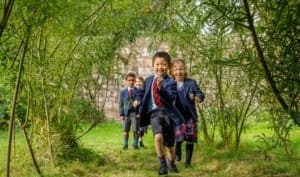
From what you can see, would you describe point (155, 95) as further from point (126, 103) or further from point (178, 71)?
point (126, 103)

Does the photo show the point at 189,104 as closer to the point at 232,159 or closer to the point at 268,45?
the point at 232,159

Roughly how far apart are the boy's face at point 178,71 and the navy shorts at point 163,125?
3.28ft

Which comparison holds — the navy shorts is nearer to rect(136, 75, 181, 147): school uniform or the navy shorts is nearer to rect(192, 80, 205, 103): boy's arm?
rect(136, 75, 181, 147): school uniform

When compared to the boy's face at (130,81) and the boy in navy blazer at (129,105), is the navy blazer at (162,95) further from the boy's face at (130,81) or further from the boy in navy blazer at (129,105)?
the boy's face at (130,81)

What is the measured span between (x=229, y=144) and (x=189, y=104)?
1.33 meters

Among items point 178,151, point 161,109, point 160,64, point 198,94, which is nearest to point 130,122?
point 178,151

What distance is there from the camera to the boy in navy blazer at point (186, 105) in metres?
7.27

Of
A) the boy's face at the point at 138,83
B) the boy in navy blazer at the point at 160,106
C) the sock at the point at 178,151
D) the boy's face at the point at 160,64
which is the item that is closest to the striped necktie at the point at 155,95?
the boy in navy blazer at the point at 160,106

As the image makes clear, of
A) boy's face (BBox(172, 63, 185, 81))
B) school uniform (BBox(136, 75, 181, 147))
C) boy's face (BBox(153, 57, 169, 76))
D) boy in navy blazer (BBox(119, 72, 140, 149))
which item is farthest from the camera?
boy in navy blazer (BBox(119, 72, 140, 149))

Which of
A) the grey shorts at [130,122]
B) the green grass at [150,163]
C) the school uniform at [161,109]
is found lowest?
the green grass at [150,163]

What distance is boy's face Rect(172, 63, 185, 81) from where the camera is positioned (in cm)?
736

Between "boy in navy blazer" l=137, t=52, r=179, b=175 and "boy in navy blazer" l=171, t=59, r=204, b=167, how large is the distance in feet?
2.28

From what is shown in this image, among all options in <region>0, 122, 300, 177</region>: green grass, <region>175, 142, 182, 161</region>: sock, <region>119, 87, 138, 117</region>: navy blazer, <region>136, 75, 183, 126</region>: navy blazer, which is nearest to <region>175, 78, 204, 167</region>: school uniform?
<region>175, 142, 182, 161</region>: sock

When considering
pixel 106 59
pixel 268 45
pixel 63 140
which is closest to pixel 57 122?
pixel 63 140
